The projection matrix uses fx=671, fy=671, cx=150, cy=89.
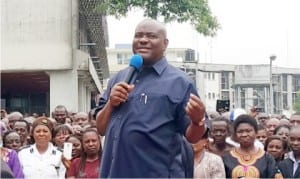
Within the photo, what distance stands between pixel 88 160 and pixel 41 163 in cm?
49

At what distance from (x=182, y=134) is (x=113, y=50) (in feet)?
266

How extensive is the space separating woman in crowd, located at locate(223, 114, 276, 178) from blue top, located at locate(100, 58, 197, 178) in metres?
2.37

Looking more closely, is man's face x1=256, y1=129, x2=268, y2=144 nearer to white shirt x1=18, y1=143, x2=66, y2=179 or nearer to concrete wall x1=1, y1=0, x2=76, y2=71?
white shirt x1=18, y1=143, x2=66, y2=179

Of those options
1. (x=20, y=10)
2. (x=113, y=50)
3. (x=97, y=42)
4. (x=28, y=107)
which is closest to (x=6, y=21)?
(x=20, y=10)

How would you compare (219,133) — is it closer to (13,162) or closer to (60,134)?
(60,134)

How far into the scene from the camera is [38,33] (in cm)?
1681

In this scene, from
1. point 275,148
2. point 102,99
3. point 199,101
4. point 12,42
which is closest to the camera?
point 199,101

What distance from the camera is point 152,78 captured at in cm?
371

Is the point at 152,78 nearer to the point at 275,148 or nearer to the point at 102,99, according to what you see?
the point at 102,99

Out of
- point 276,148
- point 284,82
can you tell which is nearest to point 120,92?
point 276,148

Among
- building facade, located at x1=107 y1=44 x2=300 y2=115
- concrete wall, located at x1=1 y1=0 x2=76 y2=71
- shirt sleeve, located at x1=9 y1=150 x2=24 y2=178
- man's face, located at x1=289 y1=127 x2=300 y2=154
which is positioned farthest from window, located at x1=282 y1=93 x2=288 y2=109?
shirt sleeve, located at x1=9 y1=150 x2=24 y2=178

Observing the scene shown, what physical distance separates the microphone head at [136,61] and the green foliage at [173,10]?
12.9 metres

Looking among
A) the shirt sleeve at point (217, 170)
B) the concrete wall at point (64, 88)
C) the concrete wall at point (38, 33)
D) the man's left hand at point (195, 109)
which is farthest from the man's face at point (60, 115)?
the man's left hand at point (195, 109)

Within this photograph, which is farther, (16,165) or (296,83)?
(296,83)
